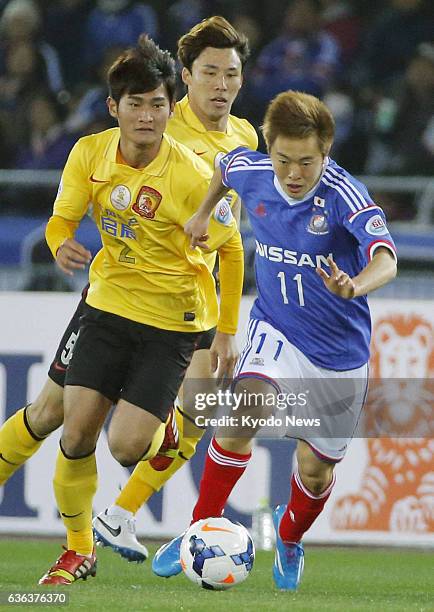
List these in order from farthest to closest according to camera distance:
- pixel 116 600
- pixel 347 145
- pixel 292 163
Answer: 1. pixel 347 145
2. pixel 292 163
3. pixel 116 600

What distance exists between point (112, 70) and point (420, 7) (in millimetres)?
6987

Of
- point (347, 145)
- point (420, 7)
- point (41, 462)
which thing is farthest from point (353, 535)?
point (420, 7)

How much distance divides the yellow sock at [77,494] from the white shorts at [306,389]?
0.76m

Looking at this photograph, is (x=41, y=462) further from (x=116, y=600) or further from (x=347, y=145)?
(x=347, y=145)

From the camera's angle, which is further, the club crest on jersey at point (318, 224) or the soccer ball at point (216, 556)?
the club crest on jersey at point (318, 224)

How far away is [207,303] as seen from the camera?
254 inches

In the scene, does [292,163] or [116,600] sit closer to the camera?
[116,600]

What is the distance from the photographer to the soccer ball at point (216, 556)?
214 inches

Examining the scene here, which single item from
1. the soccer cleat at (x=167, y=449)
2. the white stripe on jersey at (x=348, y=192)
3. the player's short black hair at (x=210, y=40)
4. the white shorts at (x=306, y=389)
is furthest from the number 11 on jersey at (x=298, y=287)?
the player's short black hair at (x=210, y=40)

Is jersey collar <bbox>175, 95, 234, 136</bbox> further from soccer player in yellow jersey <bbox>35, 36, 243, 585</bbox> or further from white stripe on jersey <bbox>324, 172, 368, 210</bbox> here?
white stripe on jersey <bbox>324, 172, 368, 210</bbox>

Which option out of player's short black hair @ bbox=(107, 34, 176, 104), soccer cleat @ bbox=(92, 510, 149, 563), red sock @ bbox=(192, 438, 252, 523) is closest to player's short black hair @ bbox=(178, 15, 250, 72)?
player's short black hair @ bbox=(107, 34, 176, 104)

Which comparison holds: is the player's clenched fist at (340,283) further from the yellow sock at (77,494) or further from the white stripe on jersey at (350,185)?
the yellow sock at (77,494)

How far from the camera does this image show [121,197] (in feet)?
19.5

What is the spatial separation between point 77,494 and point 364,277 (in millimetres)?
1703
